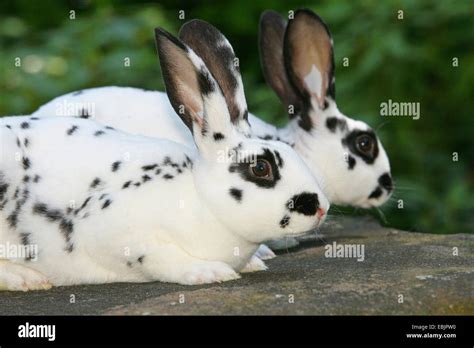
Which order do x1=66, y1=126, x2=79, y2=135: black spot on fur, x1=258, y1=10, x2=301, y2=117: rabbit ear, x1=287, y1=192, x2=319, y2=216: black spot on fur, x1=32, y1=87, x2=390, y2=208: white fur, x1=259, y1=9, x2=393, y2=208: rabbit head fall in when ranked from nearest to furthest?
x1=287, y1=192, x2=319, y2=216: black spot on fur
x1=66, y1=126, x2=79, y2=135: black spot on fur
x1=32, y1=87, x2=390, y2=208: white fur
x1=259, y1=9, x2=393, y2=208: rabbit head
x1=258, y1=10, x2=301, y2=117: rabbit ear

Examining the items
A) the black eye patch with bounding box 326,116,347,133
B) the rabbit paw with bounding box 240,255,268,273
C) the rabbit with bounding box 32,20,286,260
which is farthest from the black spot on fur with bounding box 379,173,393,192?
the rabbit paw with bounding box 240,255,268,273

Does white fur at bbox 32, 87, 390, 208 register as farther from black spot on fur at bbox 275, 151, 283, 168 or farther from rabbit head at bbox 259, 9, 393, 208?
black spot on fur at bbox 275, 151, 283, 168

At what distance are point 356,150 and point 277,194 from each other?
2.08 meters

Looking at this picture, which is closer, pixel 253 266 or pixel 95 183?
pixel 95 183

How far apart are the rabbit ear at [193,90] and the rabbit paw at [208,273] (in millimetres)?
671

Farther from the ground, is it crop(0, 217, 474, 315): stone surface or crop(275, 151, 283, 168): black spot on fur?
crop(275, 151, 283, 168): black spot on fur

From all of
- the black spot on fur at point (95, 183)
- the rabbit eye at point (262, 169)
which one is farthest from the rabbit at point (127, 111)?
the rabbit eye at point (262, 169)

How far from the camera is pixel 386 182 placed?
25.5 ft

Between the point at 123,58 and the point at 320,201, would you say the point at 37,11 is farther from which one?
the point at 320,201

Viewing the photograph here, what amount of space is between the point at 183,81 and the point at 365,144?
2.17 meters

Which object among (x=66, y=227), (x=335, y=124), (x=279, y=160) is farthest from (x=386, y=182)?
(x=66, y=227)

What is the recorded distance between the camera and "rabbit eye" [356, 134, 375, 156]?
25.1 ft

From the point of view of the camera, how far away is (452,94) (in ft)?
Answer: 33.3

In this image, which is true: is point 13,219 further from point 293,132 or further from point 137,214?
point 293,132
